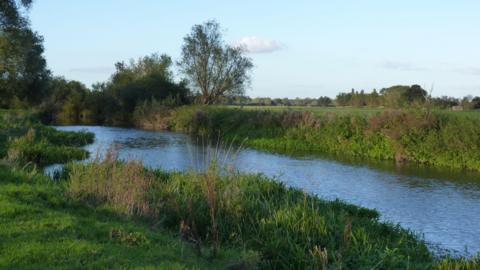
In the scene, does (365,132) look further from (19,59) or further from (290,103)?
(290,103)

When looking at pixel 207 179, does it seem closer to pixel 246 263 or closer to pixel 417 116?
pixel 246 263

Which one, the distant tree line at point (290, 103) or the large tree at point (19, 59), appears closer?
the large tree at point (19, 59)

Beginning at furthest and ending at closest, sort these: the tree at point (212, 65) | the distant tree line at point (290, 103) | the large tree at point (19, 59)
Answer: the distant tree line at point (290, 103) → the tree at point (212, 65) → the large tree at point (19, 59)

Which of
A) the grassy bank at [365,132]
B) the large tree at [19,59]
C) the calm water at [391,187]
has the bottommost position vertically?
the calm water at [391,187]

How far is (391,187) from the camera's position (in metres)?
22.1

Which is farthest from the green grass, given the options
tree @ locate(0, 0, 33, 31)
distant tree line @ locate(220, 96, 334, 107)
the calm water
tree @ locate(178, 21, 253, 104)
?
distant tree line @ locate(220, 96, 334, 107)

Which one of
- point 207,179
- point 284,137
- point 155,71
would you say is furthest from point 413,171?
point 155,71

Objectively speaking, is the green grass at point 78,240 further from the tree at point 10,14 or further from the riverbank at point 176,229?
the tree at point 10,14

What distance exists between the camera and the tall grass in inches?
351

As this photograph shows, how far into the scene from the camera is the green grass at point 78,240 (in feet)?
21.4

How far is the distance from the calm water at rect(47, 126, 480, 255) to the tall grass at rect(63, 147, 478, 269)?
1.06 meters

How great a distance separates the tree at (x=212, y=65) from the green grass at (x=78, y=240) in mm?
54653

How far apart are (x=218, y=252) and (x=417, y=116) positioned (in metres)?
27.6

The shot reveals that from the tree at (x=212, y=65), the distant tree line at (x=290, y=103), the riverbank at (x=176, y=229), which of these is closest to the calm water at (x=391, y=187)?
the riverbank at (x=176, y=229)
